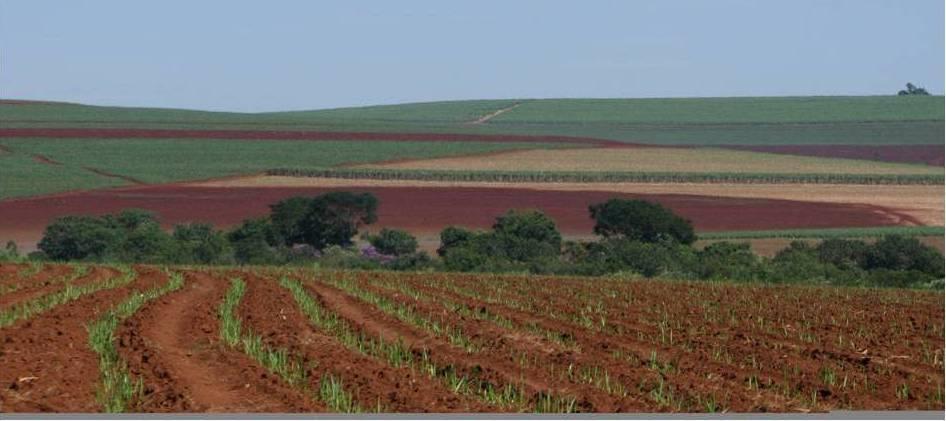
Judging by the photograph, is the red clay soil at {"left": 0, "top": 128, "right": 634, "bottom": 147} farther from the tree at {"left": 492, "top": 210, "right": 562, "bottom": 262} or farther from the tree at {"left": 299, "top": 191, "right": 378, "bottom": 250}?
the tree at {"left": 492, "top": 210, "right": 562, "bottom": 262}

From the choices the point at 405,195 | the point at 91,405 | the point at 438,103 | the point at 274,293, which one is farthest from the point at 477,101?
the point at 91,405

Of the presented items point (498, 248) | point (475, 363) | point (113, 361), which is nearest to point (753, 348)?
point (475, 363)

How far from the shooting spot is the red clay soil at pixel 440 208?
57906 millimetres

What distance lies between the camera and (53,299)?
21.2 m

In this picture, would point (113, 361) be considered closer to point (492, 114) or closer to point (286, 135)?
point (286, 135)

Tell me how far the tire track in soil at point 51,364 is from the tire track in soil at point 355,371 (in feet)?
6.01

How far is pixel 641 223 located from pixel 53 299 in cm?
3294

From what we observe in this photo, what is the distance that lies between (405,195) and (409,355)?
52.2m

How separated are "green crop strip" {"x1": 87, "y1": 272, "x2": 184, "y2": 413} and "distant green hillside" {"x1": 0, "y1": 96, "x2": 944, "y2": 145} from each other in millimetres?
88002

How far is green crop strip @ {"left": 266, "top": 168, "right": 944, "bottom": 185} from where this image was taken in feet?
260

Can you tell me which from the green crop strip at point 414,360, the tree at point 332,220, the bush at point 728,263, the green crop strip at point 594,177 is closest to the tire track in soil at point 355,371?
the green crop strip at point 414,360

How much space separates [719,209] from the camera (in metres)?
63.7

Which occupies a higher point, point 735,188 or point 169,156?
point 169,156

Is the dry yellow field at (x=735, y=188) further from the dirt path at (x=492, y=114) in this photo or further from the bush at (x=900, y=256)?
the dirt path at (x=492, y=114)
